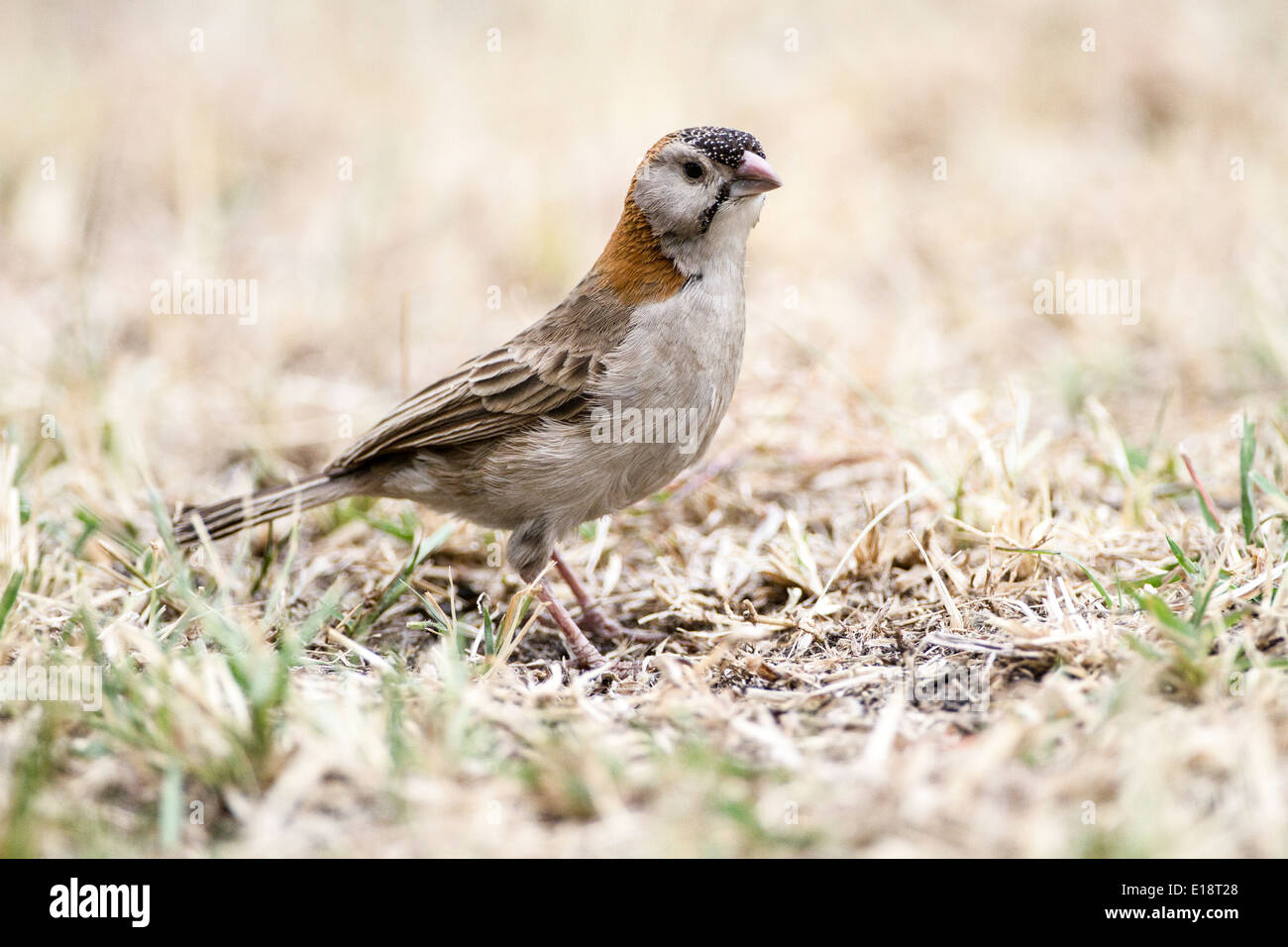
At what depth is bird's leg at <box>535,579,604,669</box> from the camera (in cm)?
398

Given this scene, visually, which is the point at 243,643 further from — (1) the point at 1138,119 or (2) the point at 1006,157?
(1) the point at 1138,119

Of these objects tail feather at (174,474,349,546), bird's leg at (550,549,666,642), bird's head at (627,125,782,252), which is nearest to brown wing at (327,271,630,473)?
tail feather at (174,474,349,546)

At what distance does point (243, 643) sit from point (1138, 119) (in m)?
7.56

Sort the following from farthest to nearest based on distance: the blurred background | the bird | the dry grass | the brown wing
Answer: the blurred background < the brown wing < the bird < the dry grass

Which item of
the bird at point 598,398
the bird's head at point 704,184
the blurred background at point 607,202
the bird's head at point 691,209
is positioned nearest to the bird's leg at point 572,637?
the bird at point 598,398

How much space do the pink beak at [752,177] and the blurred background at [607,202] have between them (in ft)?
2.92

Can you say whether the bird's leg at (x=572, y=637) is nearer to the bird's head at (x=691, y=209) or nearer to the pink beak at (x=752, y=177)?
the bird's head at (x=691, y=209)

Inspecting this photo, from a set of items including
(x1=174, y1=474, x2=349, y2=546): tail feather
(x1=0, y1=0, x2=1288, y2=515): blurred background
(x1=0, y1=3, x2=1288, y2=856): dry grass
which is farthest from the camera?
(x1=0, y1=0, x2=1288, y2=515): blurred background

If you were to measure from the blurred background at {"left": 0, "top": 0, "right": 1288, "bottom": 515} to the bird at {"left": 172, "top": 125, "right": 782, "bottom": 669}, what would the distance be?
0.87m

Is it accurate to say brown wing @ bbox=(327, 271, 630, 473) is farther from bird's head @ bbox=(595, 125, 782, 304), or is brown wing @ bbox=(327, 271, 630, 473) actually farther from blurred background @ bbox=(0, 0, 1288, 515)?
blurred background @ bbox=(0, 0, 1288, 515)

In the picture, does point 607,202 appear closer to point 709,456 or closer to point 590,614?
point 709,456

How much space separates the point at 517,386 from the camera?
4.17 m

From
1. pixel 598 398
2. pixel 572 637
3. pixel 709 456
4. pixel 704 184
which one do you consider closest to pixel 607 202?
pixel 709 456

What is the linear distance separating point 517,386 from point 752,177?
1079 millimetres
